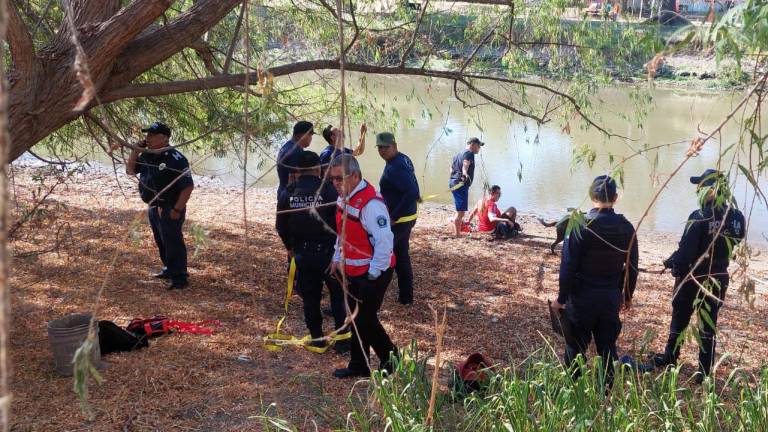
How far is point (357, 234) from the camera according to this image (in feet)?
16.7

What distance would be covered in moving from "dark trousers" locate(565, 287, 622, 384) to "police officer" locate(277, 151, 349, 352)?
1697mm

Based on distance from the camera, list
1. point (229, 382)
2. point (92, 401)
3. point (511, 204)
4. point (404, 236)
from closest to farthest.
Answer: point (92, 401) → point (229, 382) → point (404, 236) → point (511, 204)

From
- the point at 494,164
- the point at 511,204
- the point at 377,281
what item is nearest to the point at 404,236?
the point at 377,281

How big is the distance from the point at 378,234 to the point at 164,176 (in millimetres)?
2989

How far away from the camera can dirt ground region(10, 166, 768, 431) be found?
486 cm

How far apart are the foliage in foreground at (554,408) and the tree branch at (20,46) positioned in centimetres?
241

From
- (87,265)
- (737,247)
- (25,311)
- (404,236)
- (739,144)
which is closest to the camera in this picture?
(739,144)

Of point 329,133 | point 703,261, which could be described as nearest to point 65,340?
point 329,133

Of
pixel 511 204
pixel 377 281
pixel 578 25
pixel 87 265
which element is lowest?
pixel 511 204

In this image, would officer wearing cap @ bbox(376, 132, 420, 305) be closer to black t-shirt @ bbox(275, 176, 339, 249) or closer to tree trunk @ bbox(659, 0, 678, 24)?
black t-shirt @ bbox(275, 176, 339, 249)

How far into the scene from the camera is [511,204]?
15820 millimetres

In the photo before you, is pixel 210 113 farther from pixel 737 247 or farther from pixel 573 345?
pixel 737 247

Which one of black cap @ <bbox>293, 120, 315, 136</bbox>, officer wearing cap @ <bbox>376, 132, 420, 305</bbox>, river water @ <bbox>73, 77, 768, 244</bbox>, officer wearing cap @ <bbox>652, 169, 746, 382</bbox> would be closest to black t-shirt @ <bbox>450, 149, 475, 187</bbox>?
river water @ <bbox>73, 77, 768, 244</bbox>

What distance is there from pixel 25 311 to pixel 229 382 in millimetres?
2370
